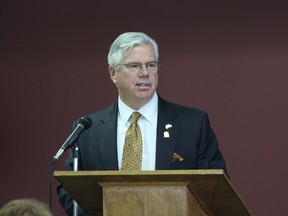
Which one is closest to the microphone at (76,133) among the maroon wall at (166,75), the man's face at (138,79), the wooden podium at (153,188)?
the wooden podium at (153,188)

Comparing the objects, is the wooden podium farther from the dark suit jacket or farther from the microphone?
the dark suit jacket

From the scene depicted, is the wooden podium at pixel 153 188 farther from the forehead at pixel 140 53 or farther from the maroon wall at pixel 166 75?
the maroon wall at pixel 166 75

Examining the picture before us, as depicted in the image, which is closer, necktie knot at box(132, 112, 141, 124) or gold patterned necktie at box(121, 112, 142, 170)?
gold patterned necktie at box(121, 112, 142, 170)

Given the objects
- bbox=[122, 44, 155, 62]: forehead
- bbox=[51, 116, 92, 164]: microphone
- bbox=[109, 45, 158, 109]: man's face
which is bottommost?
bbox=[51, 116, 92, 164]: microphone

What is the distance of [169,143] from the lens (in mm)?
3896

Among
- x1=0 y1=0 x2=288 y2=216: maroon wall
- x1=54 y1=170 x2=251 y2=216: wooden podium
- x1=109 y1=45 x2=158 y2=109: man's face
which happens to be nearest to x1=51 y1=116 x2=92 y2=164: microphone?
x1=54 y1=170 x2=251 y2=216: wooden podium

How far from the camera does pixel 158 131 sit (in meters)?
3.94

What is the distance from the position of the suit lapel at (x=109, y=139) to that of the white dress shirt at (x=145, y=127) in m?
0.03

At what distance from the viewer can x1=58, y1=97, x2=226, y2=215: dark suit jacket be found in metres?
3.88

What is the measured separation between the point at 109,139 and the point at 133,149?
0.15 meters

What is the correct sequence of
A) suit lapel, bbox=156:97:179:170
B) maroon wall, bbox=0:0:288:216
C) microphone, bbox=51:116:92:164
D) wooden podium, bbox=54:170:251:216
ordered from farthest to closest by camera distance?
maroon wall, bbox=0:0:288:216
suit lapel, bbox=156:97:179:170
microphone, bbox=51:116:92:164
wooden podium, bbox=54:170:251:216

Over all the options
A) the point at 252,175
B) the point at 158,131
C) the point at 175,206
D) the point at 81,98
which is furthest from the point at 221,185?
the point at 81,98

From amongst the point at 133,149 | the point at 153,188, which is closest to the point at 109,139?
the point at 133,149

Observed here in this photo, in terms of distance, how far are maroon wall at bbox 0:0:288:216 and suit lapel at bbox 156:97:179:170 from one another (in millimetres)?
1110
